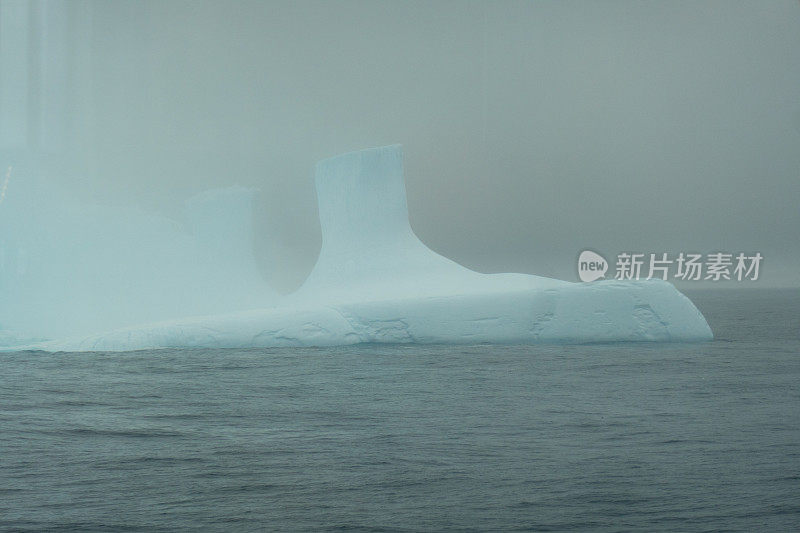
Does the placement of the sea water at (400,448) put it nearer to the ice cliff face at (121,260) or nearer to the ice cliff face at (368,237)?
the ice cliff face at (368,237)

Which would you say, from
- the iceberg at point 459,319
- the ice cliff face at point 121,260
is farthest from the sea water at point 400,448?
the ice cliff face at point 121,260

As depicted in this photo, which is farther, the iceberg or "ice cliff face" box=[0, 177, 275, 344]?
"ice cliff face" box=[0, 177, 275, 344]

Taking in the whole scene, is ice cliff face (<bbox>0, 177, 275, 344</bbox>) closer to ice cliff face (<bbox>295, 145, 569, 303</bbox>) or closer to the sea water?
ice cliff face (<bbox>295, 145, 569, 303</bbox>)

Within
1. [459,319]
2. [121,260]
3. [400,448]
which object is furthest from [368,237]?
[400,448]

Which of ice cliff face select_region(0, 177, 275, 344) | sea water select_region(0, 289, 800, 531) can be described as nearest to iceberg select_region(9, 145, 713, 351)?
sea water select_region(0, 289, 800, 531)

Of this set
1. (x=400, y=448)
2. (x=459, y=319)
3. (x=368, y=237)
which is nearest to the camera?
(x=400, y=448)

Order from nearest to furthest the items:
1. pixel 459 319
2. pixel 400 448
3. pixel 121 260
Answer: pixel 400 448 < pixel 459 319 < pixel 121 260

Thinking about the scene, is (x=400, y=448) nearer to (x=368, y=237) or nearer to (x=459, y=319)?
(x=459, y=319)

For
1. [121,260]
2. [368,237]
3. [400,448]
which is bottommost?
[400,448]

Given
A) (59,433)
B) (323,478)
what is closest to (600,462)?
(323,478)

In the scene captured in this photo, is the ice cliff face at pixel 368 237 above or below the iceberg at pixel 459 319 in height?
above

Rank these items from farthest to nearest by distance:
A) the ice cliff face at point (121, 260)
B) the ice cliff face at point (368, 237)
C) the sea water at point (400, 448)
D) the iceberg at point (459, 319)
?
1. the ice cliff face at point (121, 260)
2. the ice cliff face at point (368, 237)
3. the iceberg at point (459, 319)
4. the sea water at point (400, 448)

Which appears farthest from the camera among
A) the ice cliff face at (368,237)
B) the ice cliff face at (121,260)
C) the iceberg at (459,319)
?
the ice cliff face at (121,260)

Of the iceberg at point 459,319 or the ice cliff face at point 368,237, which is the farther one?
the ice cliff face at point 368,237
